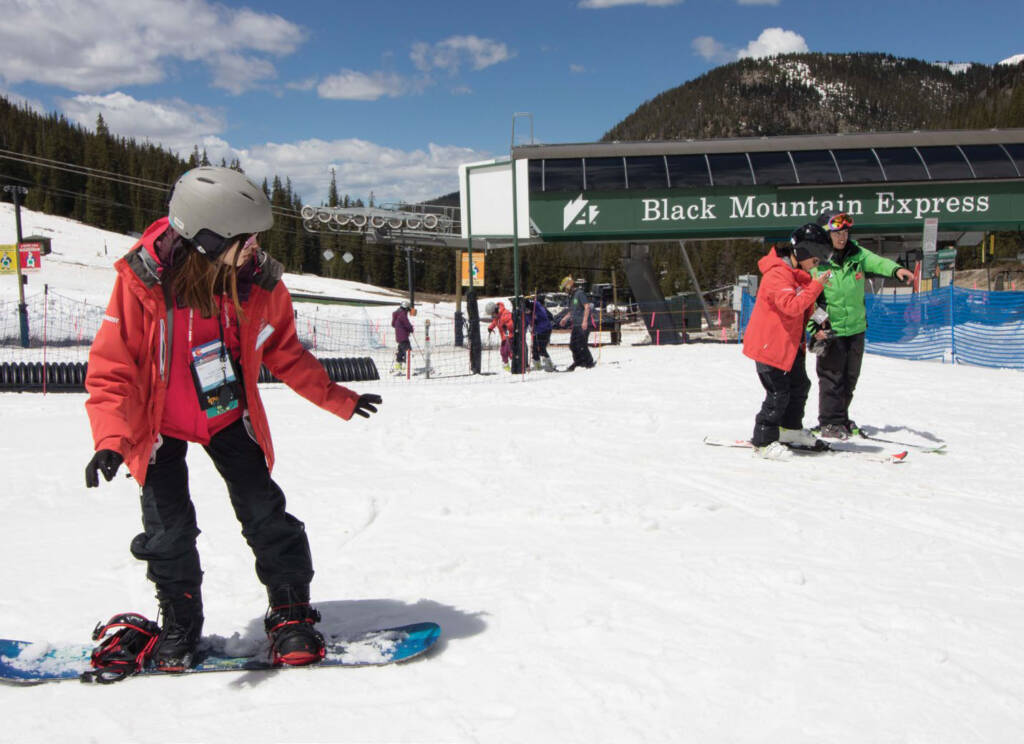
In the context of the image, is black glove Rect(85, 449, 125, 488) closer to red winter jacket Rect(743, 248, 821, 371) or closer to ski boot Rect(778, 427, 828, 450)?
red winter jacket Rect(743, 248, 821, 371)

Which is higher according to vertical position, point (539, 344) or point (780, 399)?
point (539, 344)

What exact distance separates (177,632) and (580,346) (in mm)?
Answer: 12432

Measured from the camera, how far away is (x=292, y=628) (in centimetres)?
255

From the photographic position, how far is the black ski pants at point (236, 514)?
96.0 inches

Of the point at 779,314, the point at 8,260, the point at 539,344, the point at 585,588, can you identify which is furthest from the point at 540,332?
the point at 8,260

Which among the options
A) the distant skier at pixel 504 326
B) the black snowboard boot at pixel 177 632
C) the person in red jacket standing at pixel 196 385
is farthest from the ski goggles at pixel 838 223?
the distant skier at pixel 504 326

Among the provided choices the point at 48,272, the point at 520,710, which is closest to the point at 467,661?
the point at 520,710

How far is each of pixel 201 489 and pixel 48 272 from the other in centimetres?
4108

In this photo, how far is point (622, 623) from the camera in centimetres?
283

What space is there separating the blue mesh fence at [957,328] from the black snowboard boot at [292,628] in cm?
1383

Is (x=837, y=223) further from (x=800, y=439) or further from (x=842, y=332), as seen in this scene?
(x=800, y=439)

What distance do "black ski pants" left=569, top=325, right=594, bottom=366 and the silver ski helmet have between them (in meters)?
12.3

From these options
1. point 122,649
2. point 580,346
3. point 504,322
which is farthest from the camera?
point 504,322

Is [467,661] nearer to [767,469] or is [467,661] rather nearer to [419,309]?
[767,469]
